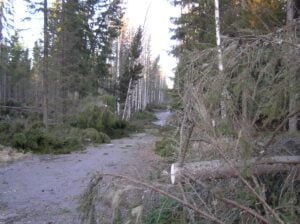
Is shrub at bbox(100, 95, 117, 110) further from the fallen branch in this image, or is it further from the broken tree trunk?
the fallen branch

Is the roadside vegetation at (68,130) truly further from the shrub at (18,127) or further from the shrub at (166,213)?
the shrub at (166,213)

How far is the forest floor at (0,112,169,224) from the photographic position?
6.65m

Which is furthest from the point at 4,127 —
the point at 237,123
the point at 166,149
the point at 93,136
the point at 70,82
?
the point at 237,123

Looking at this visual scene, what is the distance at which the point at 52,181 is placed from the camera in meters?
10.2

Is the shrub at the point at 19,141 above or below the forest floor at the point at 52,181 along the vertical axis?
above

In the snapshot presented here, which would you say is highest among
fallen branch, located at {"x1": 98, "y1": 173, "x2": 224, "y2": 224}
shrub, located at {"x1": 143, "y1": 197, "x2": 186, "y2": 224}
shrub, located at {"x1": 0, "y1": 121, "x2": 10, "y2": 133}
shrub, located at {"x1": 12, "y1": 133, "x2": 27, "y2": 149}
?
fallen branch, located at {"x1": 98, "y1": 173, "x2": 224, "y2": 224}

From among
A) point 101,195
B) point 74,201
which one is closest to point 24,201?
point 74,201

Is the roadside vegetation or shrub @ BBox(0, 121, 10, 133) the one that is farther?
shrub @ BBox(0, 121, 10, 133)

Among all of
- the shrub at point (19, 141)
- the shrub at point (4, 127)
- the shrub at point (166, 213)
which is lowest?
the shrub at point (19, 141)

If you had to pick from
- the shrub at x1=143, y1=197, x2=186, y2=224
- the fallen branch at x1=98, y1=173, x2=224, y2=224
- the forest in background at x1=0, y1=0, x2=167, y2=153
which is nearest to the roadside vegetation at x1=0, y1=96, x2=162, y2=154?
the forest in background at x1=0, y1=0, x2=167, y2=153

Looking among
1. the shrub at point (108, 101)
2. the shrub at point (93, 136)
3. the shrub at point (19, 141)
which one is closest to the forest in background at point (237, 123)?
the shrub at point (19, 141)

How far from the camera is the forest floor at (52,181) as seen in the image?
6.65 metres

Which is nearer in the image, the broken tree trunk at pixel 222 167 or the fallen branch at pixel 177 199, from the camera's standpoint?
the fallen branch at pixel 177 199

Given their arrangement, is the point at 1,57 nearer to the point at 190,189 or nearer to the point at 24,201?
the point at 24,201
